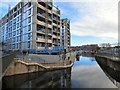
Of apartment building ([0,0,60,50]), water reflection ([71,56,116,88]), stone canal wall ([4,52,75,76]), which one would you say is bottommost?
water reflection ([71,56,116,88])

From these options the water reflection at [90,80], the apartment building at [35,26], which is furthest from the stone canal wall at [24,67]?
the apartment building at [35,26]

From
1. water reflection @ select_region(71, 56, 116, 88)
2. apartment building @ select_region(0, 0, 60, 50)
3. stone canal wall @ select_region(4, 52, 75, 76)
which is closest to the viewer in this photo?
water reflection @ select_region(71, 56, 116, 88)

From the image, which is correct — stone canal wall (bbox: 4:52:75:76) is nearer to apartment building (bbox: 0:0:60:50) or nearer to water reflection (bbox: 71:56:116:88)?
water reflection (bbox: 71:56:116:88)

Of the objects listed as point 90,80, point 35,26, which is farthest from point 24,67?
point 35,26

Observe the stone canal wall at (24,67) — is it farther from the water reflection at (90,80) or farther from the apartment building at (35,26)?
the apartment building at (35,26)

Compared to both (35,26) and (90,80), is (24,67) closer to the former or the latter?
(90,80)

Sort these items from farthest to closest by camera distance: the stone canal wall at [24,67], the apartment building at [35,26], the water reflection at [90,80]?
the apartment building at [35,26] → the stone canal wall at [24,67] → the water reflection at [90,80]

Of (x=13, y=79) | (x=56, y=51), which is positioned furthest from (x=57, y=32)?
(x=13, y=79)

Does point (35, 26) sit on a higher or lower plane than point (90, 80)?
higher

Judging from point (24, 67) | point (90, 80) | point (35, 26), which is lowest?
point (90, 80)

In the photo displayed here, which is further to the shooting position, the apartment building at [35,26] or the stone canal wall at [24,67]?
the apartment building at [35,26]

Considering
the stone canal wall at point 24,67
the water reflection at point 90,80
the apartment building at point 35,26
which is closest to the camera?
the water reflection at point 90,80

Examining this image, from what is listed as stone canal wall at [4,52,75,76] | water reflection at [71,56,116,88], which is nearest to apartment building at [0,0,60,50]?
stone canal wall at [4,52,75,76]

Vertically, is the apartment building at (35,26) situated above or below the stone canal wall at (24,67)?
above
